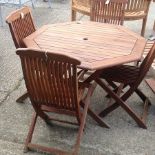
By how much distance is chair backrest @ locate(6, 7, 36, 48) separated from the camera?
260 cm

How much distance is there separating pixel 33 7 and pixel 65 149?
15.3 feet

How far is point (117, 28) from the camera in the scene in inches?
121

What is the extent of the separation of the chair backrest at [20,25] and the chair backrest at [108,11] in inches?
36.1

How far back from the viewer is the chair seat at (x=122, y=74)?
8.77ft

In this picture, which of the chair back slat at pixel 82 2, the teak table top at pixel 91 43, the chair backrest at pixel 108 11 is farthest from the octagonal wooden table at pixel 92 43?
the chair back slat at pixel 82 2

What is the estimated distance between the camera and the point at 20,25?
278cm

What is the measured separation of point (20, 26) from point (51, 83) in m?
0.94

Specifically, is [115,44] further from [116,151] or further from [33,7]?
[33,7]

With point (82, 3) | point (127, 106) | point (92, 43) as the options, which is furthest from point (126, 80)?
point (82, 3)

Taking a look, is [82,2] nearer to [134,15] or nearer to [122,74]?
[134,15]

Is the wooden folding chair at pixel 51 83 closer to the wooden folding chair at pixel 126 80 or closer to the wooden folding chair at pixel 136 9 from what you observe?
the wooden folding chair at pixel 126 80

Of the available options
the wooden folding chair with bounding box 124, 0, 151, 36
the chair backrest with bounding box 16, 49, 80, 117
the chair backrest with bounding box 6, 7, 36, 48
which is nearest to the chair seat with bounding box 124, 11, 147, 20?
the wooden folding chair with bounding box 124, 0, 151, 36

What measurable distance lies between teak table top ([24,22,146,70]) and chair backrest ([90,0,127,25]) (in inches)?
15.0

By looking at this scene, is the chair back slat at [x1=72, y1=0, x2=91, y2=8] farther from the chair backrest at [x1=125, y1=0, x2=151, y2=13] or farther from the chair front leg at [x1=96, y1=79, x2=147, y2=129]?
the chair front leg at [x1=96, y1=79, x2=147, y2=129]
